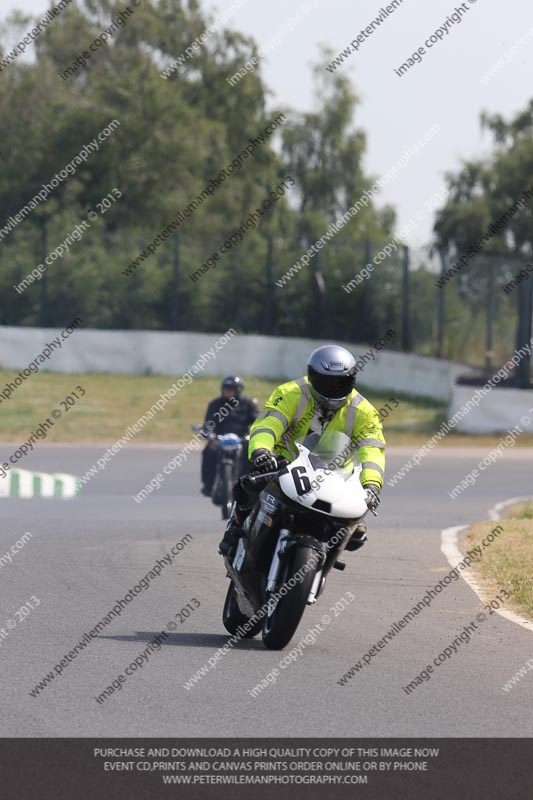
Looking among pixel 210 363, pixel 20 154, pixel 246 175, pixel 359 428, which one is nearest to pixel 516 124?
pixel 246 175

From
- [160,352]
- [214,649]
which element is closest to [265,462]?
[214,649]

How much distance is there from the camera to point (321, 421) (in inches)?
348

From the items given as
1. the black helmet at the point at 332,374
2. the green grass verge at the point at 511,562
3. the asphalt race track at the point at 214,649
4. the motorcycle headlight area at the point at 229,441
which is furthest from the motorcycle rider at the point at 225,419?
the black helmet at the point at 332,374

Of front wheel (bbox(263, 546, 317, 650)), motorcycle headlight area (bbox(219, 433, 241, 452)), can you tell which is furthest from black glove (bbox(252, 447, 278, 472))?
motorcycle headlight area (bbox(219, 433, 241, 452))

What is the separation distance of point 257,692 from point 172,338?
29591 millimetres

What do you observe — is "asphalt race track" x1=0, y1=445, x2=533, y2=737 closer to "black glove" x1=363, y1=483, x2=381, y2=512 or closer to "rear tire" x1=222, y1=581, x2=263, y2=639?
"rear tire" x1=222, y1=581, x2=263, y2=639

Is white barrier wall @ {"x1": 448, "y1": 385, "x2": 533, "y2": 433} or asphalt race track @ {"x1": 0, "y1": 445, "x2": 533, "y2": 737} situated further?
white barrier wall @ {"x1": 448, "y1": 385, "x2": 533, "y2": 433}

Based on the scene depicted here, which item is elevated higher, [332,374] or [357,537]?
[332,374]

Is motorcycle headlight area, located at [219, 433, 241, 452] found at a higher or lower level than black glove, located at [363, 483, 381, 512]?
lower

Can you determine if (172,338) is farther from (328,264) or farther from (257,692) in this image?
(257,692)

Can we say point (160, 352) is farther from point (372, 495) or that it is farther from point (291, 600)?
point (291, 600)

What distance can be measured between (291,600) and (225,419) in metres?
8.77

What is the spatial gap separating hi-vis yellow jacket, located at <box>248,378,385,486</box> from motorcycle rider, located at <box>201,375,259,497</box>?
794 cm

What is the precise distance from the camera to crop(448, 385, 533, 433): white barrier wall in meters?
27.3
